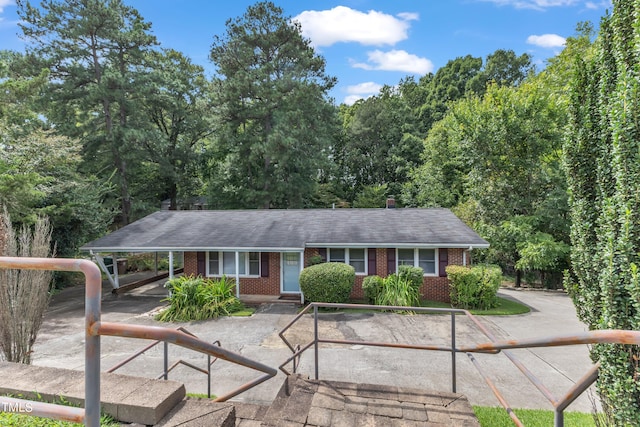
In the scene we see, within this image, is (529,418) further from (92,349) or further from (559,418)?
(92,349)

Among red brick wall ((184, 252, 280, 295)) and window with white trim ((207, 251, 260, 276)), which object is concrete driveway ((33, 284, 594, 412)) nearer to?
red brick wall ((184, 252, 280, 295))

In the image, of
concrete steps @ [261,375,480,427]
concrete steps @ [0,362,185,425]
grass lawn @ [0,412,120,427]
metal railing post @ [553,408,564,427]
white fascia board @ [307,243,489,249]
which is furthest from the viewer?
white fascia board @ [307,243,489,249]

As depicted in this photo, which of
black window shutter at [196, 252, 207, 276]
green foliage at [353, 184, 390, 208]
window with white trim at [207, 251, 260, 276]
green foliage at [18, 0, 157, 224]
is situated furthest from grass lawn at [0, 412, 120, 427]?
green foliage at [353, 184, 390, 208]

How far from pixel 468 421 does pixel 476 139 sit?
54.2 feet

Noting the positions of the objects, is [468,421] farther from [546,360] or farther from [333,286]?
[333,286]

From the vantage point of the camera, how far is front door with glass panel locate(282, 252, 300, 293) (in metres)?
14.0

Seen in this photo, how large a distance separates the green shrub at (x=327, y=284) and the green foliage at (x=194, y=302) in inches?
109

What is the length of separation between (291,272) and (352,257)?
2.65 m

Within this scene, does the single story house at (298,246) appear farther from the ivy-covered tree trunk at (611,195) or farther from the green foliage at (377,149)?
the green foliage at (377,149)

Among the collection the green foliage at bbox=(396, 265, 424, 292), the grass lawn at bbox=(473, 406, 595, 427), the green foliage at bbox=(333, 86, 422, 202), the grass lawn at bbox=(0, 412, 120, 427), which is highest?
the green foliage at bbox=(333, 86, 422, 202)

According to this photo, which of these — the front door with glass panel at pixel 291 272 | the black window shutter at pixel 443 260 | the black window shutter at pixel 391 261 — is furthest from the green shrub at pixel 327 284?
the black window shutter at pixel 443 260

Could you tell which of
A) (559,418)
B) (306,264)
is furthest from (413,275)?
(559,418)

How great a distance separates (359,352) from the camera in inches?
305

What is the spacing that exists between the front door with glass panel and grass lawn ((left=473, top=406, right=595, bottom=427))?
374 inches
